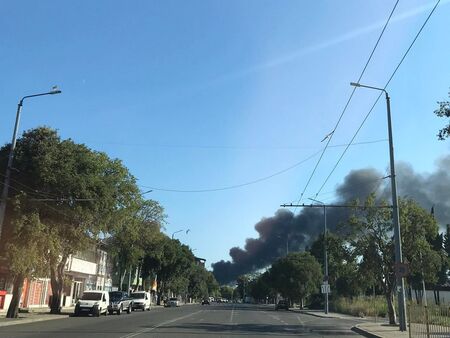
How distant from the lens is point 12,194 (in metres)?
29.4

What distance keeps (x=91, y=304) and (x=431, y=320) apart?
24528 mm

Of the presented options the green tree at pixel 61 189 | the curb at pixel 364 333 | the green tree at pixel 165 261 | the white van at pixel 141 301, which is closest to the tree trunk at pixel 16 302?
the green tree at pixel 61 189

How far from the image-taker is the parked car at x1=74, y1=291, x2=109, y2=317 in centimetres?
3619

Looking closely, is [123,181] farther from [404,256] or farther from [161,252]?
[161,252]

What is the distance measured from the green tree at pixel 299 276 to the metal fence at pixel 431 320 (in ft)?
199

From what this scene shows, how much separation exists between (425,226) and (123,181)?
797 inches

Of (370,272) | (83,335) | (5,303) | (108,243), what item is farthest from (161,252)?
(83,335)

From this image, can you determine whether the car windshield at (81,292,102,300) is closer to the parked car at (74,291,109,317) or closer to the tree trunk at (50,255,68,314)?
the parked car at (74,291,109,317)

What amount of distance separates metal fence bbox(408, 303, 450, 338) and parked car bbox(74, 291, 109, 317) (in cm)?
2305

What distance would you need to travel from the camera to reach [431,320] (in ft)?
61.8

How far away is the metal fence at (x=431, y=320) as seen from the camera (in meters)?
17.9

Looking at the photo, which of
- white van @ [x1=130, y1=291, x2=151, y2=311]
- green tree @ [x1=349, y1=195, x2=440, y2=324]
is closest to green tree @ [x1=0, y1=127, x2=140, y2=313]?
green tree @ [x1=349, y1=195, x2=440, y2=324]

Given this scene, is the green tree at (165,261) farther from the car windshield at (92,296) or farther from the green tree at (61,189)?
the green tree at (61,189)

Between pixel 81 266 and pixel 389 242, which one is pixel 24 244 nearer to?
pixel 389 242
